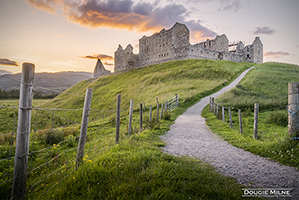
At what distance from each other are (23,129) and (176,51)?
5322 cm

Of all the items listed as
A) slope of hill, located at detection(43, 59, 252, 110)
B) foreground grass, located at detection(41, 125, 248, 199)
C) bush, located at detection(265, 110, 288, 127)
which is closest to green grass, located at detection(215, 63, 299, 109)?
slope of hill, located at detection(43, 59, 252, 110)

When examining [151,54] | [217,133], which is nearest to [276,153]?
[217,133]

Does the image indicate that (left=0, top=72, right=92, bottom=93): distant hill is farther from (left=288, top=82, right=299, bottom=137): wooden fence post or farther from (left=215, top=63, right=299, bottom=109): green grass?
(left=215, top=63, right=299, bottom=109): green grass

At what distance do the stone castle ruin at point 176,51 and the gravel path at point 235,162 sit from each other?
4458 centimetres

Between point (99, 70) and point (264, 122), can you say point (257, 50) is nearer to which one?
point (99, 70)

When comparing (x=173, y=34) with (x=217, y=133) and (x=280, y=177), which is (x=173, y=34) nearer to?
(x=217, y=133)

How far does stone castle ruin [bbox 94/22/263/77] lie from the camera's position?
52500 millimetres

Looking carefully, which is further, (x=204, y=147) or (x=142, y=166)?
(x=204, y=147)

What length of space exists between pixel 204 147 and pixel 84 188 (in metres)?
5.43

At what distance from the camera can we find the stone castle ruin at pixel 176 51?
5250cm

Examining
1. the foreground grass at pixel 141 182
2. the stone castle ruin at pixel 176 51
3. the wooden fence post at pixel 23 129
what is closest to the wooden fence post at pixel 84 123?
the foreground grass at pixel 141 182

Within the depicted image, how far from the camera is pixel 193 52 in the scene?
167 feet

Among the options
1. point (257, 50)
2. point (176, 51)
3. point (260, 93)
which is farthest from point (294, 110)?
point (257, 50)

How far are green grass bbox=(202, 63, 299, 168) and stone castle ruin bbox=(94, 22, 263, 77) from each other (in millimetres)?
22485
